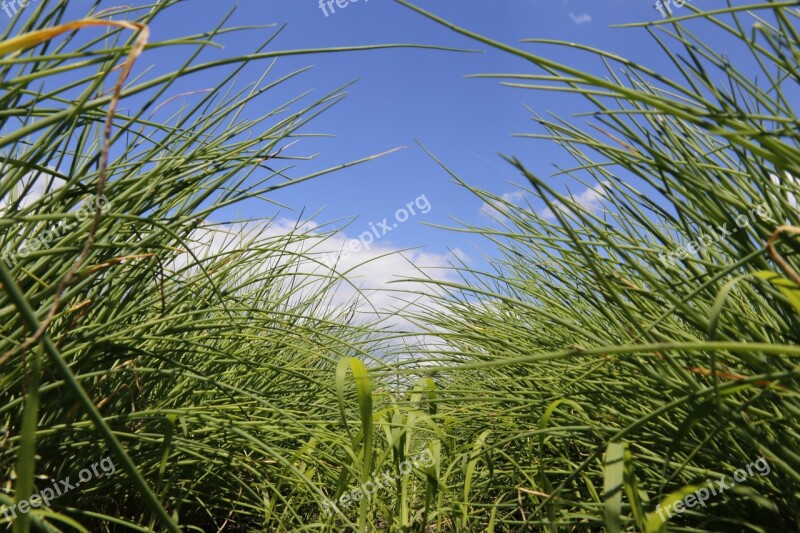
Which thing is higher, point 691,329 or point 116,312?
point 116,312

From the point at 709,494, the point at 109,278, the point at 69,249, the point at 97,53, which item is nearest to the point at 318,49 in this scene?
the point at 97,53

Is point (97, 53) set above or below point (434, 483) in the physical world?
above

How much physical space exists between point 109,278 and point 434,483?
26.8 inches

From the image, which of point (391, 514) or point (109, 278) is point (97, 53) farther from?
point (391, 514)

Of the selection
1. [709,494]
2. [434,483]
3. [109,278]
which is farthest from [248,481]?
[709,494]

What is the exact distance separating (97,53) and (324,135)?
0.87 metres

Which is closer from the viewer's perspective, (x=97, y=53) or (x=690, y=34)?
(x=97, y=53)

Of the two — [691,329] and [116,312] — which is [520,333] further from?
[116,312]

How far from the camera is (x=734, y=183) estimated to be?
3.23ft

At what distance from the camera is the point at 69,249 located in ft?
2.53

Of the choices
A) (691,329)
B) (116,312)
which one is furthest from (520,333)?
(116,312)

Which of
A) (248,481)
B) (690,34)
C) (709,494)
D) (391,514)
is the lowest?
(709,494)

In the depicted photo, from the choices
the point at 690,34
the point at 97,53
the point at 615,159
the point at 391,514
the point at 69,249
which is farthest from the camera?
the point at 391,514

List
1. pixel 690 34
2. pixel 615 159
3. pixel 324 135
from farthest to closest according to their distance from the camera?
pixel 324 135, pixel 690 34, pixel 615 159
